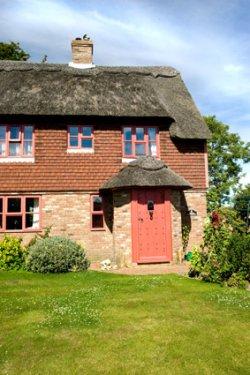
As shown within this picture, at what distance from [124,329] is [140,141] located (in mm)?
11980

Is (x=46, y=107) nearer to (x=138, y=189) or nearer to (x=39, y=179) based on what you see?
(x=39, y=179)

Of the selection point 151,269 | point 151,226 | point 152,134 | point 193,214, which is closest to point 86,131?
point 152,134

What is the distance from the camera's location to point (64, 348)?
6.75 meters

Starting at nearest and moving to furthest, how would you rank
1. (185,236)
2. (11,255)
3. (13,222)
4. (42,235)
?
(11,255)
(42,235)
(13,222)
(185,236)

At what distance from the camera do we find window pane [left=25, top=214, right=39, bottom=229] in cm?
1761

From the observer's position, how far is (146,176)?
16375mm

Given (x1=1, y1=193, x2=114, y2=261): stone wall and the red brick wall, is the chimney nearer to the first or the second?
the red brick wall

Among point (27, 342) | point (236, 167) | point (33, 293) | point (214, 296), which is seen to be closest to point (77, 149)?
point (33, 293)

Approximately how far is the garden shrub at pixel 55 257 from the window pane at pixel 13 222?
257 centimetres

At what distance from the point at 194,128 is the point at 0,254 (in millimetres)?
10291

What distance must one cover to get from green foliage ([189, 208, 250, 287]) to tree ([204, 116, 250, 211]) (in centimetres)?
3093

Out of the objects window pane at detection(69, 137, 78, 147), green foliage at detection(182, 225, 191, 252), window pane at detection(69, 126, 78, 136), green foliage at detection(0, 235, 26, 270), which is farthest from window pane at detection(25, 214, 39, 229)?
green foliage at detection(182, 225, 191, 252)

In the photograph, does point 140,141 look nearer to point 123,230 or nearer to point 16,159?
point 123,230

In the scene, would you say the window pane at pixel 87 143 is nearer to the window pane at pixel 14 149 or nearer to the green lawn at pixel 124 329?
the window pane at pixel 14 149
